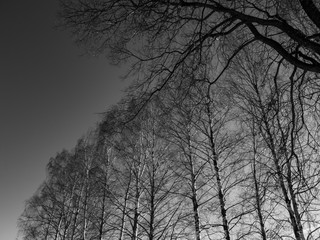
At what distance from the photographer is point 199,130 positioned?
23.7 ft

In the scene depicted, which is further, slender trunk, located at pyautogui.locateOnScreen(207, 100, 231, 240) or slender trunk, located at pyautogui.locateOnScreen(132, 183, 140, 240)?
slender trunk, located at pyautogui.locateOnScreen(132, 183, 140, 240)

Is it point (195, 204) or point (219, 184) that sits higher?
point (219, 184)

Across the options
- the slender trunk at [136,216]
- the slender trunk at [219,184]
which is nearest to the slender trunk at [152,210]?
the slender trunk at [136,216]

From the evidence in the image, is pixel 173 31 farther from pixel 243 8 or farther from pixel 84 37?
pixel 84 37

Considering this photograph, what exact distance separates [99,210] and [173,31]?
9.56 m

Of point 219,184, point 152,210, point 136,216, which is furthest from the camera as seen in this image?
point 136,216

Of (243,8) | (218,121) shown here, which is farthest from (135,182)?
(243,8)

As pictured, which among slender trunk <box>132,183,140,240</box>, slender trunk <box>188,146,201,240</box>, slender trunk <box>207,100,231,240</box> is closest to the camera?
slender trunk <box>207,100,231,240</box>

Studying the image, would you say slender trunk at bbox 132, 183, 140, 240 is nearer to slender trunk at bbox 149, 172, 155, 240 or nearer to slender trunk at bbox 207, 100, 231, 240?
slender trunk at bbox 149, 172, 155, 240

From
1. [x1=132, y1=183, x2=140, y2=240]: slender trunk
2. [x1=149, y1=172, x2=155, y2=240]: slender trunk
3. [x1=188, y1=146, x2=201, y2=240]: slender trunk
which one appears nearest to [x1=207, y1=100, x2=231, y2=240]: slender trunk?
[x1=188, y1=146, x2=201, y2=240]: slender trunk

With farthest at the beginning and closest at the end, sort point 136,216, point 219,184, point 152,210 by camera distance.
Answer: point 136,216
point 152,210
point 219,184

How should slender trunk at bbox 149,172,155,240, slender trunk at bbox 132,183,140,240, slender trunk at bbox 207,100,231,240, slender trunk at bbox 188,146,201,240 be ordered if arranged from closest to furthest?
1. slender trunk at bbox 207,100,231,240
2. slender trunk at bbox 188,146,201,240
3. slender trunk at bbox 149,172,155,240
4. slender trunk at bbox 132,183,140,240

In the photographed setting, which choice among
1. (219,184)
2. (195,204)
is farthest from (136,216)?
(219,184)

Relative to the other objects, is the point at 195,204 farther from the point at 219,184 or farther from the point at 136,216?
the point at 136,216
